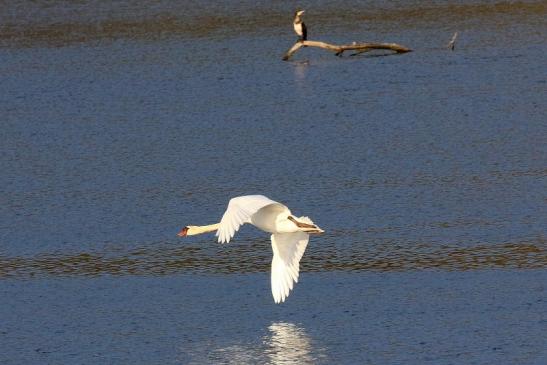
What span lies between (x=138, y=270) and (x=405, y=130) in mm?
6122

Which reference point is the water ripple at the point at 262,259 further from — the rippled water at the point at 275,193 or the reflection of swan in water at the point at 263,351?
the reflection of swan in water at the point at 263,351

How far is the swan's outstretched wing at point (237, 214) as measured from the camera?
8742 mm

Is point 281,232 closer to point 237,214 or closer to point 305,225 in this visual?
point 305,225

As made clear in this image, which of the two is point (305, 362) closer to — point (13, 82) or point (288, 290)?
point (288, 290)

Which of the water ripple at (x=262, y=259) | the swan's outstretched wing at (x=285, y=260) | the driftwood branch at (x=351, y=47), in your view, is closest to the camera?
the swan's outstretched wing at (x=285, y=260)

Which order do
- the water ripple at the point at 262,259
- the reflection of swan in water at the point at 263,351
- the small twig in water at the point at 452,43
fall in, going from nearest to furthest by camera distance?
the reflection of swan in water at the point at 263,351, the water ripple at the point at 262,259, the small twig in water at the point at 452,43

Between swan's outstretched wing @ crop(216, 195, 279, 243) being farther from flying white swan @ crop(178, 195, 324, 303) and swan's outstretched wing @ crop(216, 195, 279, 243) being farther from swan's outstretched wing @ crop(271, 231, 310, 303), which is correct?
swan's outstretched wing @ crop(271, 231, 310, 303)

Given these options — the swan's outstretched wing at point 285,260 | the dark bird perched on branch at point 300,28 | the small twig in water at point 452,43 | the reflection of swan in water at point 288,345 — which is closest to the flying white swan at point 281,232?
the swan's outstretched wing at point 285,260

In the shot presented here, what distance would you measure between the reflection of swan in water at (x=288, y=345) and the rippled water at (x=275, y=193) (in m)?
0.02

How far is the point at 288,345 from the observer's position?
9094 millimetres

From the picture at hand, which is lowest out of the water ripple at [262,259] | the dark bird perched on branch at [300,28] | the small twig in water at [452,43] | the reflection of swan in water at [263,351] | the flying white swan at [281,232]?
the reflection of swan in water at [263,351]

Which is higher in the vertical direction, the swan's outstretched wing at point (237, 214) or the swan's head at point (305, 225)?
the swan's outstretched wing at point (237, 214)

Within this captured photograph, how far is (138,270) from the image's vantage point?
11195mm

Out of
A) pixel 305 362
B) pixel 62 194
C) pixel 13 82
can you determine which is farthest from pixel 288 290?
pixel 13 82
